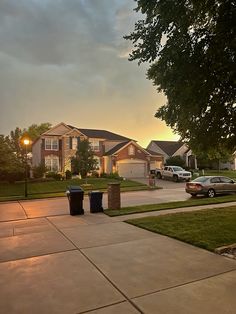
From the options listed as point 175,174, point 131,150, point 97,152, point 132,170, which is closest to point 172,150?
point 131,150

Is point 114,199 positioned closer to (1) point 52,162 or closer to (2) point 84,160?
(2) point 84,160

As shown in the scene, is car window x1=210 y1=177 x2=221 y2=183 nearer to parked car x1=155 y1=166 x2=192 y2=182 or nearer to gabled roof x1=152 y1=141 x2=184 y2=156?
parked car x1=155 y1=166 x2=192 y2=182

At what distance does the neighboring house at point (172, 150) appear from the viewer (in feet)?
182

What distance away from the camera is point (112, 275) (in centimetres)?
515

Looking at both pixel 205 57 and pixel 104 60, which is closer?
pixel 205 57

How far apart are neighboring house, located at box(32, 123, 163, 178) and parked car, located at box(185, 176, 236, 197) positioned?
75.6 ft

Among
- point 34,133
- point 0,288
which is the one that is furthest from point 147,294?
point 34,133

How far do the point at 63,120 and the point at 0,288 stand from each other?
128 feet

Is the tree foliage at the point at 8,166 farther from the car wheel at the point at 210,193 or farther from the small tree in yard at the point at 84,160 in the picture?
the car wheel at the point at 210,193

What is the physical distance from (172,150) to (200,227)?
4978 centimetres

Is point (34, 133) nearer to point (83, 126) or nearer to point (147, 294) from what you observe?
point (83, 126)

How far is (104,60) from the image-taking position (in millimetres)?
18953

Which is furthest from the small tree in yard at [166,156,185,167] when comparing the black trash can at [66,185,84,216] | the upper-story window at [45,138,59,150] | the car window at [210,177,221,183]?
the black trash can at [66,185,84,216]

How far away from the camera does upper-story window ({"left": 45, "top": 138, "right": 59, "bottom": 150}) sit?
40.6 meters
